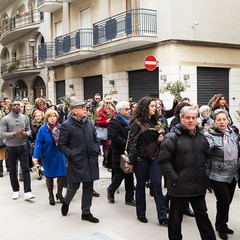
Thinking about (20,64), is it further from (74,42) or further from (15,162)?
(15,162)

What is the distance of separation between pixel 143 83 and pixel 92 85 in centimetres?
486

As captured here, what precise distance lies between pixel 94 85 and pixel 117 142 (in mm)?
14790

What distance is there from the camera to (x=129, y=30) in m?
16.0

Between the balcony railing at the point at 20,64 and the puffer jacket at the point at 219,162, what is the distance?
82.6 feet

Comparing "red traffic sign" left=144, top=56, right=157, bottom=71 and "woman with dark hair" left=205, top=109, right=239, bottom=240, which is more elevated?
"red traffic sign" left=144, top=56, right=157, bottom=71

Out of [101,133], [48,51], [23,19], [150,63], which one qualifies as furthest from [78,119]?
[23,19]

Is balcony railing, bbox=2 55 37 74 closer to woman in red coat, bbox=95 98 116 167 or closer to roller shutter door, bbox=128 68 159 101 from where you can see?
roller shutter door, bbox=128 68 159 101

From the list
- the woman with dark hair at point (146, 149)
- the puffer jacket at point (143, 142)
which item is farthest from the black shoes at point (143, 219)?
the puffer jacket at point (143, 142)

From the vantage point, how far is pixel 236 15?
16.9 m

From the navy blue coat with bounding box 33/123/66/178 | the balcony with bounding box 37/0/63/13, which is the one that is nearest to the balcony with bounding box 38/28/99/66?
the balcony with bounding box 37/0/63/13

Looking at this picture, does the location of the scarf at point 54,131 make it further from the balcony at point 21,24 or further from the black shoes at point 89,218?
the balcony at point 21,24

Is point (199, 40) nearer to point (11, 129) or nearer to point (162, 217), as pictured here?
point (11, 129)

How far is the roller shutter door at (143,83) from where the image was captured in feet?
54.1

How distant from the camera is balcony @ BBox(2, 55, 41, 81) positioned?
2816cm
